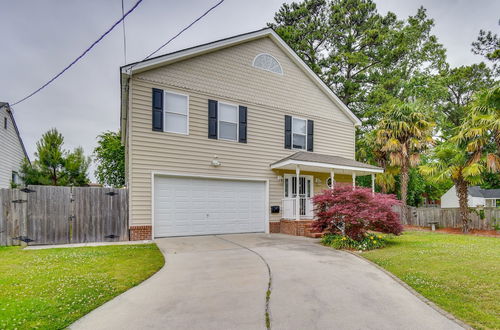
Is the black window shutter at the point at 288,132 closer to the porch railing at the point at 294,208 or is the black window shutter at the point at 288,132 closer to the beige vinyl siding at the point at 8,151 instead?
the porch railing at the point at 294,208

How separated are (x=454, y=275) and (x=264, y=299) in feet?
12.5

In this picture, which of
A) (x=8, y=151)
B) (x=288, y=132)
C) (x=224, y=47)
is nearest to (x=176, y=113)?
(x=224, y=47)

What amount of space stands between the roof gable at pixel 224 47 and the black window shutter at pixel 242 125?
2619 mm

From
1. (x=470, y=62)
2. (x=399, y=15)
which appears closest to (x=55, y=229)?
(x=399, y=15)

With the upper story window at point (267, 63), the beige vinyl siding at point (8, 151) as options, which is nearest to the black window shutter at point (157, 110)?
the upper story window at point (267, 63)

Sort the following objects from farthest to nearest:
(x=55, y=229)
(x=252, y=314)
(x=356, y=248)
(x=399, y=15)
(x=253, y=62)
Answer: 1. (x=399, y=15)
2. (x=253, y=62)
3. (x=55, y=229)
4. (x=356, y=248)
5. (x=252, y=314)

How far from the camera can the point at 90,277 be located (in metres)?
5.21

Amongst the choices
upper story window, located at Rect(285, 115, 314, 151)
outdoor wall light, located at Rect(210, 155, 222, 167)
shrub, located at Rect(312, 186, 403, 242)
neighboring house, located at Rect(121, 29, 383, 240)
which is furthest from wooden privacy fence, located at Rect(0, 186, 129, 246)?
upper story window, located at Rect(285, 115, 314, 151)

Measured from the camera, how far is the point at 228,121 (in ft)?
38.7

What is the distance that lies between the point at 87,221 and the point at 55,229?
88 centimetres

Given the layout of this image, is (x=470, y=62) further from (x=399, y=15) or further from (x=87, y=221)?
(x=87, y=221)

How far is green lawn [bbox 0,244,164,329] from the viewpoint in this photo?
140 inches

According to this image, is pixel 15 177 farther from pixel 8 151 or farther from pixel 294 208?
pixel 294 208

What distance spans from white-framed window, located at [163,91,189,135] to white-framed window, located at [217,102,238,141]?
4.58 ft
